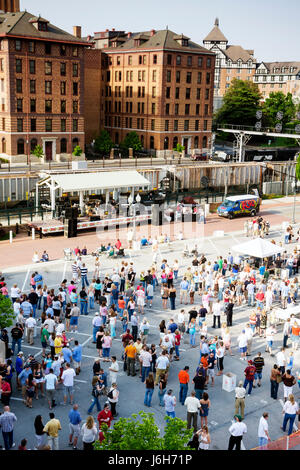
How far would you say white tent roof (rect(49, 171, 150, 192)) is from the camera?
39.2 metres

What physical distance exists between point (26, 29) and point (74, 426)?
57.7 m

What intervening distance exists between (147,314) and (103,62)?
71972mm

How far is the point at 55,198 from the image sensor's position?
41.1m

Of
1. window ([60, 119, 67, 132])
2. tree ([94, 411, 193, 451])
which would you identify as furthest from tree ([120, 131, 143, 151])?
tree ([94, 411, 193, 451])

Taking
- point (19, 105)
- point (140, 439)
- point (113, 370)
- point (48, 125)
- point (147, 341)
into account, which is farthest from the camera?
point (48, 125)

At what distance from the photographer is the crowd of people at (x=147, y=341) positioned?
14.8m

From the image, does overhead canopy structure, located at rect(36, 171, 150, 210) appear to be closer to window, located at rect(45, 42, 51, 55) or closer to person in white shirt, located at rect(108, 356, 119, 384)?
person in white shirt, located at rect(108, 356, 119, 384)

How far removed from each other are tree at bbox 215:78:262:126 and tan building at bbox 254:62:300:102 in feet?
142

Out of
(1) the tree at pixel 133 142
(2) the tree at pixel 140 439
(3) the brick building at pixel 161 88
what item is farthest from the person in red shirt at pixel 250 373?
(3) the brick building at pixel 161 88

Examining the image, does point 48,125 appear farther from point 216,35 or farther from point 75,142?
point 216,35

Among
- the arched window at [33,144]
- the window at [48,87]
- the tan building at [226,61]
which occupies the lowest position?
the arched window at [33,144]

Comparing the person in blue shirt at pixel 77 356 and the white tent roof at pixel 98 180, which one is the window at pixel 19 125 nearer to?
the white tent roof at pixel 98 180

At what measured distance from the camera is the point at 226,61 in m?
139

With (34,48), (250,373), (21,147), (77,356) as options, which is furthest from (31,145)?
(250,373)
